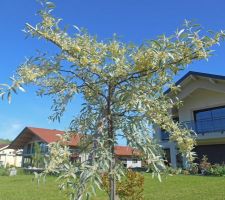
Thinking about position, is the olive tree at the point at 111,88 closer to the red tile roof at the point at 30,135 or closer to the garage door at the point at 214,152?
the garage door at the point at 214,152

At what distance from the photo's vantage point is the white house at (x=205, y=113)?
23.8 meters

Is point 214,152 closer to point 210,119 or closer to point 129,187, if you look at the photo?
point 210,119

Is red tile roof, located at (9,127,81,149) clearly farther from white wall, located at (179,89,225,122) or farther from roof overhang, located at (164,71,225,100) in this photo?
roof overhang, located at (164,71,225,100)

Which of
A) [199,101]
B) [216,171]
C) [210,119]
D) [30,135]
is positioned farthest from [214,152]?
[30,135]

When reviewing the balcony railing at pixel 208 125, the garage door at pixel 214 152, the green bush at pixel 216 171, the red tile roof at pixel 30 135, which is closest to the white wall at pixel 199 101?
the balcony railing at pixel 208 125

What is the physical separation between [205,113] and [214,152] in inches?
127

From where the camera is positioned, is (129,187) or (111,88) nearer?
(111,88)

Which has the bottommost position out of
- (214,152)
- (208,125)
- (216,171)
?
(216,171)

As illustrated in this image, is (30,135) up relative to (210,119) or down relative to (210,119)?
up

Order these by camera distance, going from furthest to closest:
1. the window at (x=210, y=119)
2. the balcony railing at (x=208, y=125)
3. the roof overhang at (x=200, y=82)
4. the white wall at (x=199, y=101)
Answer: the white wall at (x=199, y=101) → the window at (x=210, y=119) → the balcony railing at (x=208, y=125) → the roof overhang at (x=200, y=82)

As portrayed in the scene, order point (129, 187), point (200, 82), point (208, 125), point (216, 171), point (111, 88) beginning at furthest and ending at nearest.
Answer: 1. point (200, 82)
2. point (208, 125)
3. point (216, 171)
4. point (129, 187)
5. point (111, 88)

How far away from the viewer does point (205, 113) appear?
26.2 m

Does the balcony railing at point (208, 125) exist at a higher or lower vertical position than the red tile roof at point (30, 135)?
lower

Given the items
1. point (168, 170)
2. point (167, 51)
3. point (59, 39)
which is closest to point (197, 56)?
point (167, 51)
